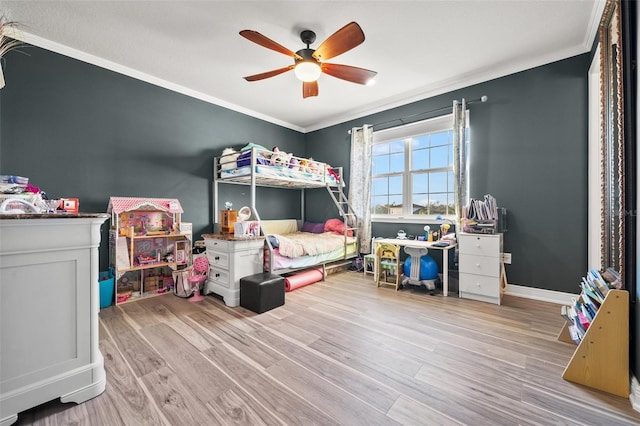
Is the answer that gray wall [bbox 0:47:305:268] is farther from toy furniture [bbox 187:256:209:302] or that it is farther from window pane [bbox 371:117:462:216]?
window pane [bbox 371:117:462:216]

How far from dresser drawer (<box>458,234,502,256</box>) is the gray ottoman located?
6.78 ft

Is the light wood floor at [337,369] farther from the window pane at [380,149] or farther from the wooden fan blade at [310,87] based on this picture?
the window pane at [380,149]

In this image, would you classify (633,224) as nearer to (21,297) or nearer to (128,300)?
(21,297)

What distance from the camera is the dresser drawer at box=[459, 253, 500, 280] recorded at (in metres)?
2.71

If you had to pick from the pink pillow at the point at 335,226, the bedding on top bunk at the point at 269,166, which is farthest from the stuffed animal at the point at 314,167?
the pink pillow at the point at 335,226

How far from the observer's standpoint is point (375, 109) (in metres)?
4.29

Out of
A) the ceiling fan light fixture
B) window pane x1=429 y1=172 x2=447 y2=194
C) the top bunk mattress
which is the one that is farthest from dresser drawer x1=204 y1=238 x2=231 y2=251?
window pane x1=429 y1=172 x2=447 y2=194

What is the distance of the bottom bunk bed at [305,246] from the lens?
312 centimetres

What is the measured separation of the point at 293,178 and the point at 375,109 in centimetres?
190

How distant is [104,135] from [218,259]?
6.43 feet

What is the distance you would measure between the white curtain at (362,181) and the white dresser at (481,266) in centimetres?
159

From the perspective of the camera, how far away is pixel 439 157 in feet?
12.4

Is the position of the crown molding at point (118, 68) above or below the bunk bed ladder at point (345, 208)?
above

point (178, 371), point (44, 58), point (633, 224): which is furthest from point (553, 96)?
point (44, 58)
